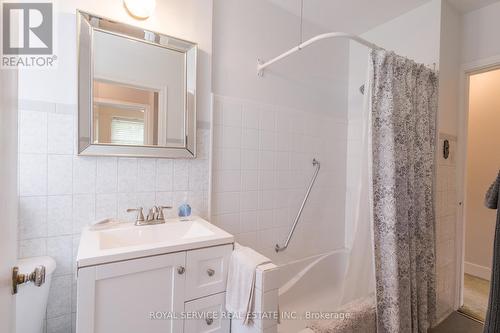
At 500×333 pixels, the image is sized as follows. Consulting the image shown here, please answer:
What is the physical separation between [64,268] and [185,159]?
88 cm

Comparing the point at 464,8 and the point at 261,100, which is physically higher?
the point at 464,8

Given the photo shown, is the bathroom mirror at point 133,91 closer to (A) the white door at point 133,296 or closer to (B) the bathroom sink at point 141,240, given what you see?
(B) the bathroom sink at point 141,240

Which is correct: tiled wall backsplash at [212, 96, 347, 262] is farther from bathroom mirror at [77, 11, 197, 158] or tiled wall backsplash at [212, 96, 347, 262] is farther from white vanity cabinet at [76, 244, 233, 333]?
white vanity cabinet at [76, 244, 233, 333]

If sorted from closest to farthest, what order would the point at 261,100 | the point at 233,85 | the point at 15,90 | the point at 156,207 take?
the point at 15,90 → the point at 156,207 → the point at 233,85 → the point at 261,100

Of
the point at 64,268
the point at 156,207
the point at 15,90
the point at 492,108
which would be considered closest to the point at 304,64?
the point at 156,207

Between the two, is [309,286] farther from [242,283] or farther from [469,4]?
[469,4]

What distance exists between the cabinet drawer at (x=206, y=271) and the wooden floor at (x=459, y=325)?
76.2 inches

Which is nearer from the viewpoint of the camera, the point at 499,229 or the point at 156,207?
the point at 499,229

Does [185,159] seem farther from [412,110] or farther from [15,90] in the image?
[412,110]

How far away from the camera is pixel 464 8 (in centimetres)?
210

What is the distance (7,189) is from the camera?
1.77 ft

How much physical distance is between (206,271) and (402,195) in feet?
4.44

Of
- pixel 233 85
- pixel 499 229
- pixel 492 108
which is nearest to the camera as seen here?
pixel 499 229

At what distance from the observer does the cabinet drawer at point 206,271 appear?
116 cm
